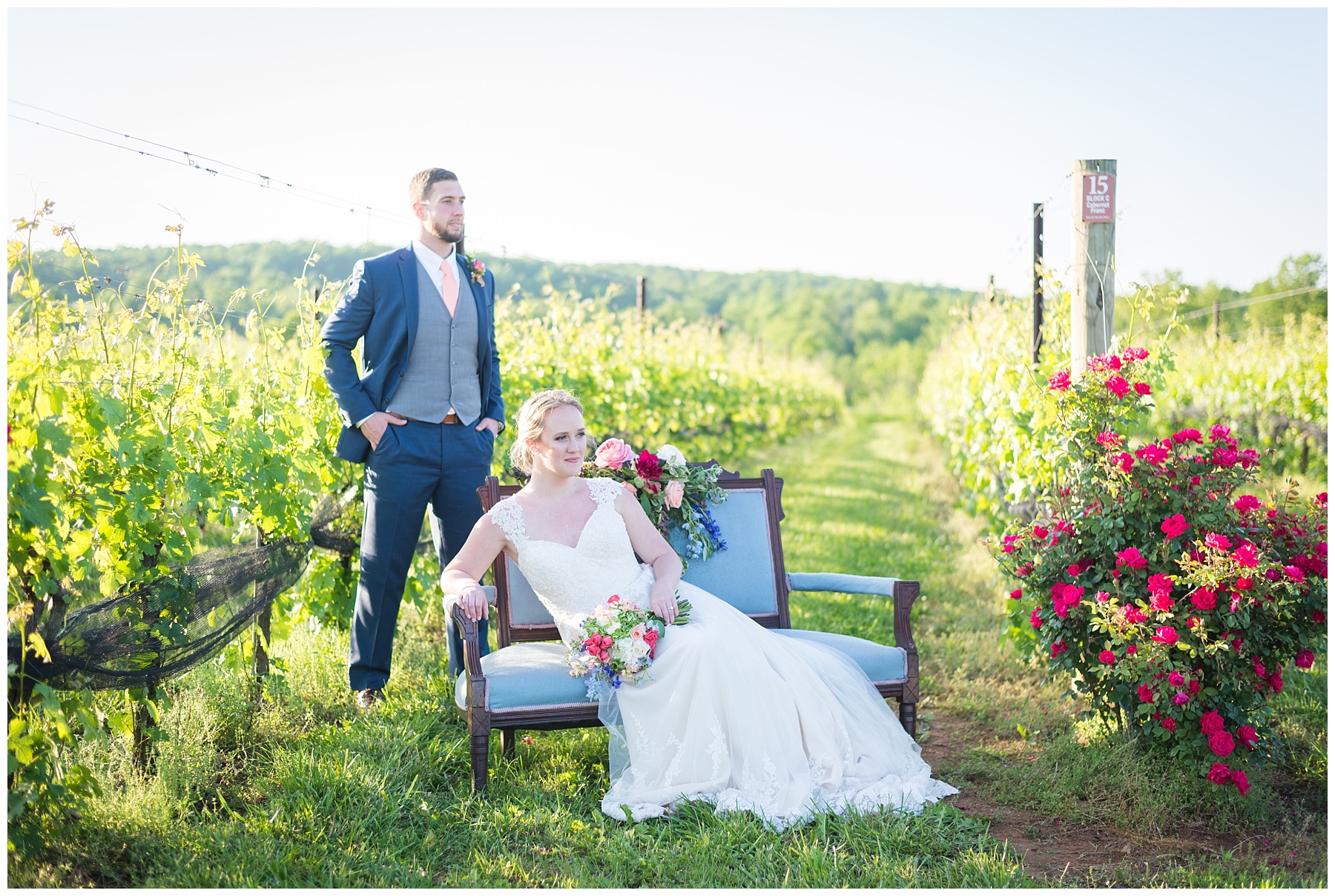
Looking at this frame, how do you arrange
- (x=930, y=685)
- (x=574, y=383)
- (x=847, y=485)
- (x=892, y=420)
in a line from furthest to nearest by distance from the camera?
(x=892, y=420), (x=847, y=485), (x=574, y=383), (x=930, y=685)

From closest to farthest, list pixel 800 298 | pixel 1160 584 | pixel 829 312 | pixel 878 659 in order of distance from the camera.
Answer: pixel 1160 584 < pixel 878 659 < pixel 829 312 < pixel 800 298

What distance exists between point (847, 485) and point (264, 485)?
9272mm

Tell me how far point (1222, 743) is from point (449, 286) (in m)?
3.03

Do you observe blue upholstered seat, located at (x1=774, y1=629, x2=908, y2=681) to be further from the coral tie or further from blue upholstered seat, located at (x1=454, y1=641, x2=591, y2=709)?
the coral tie

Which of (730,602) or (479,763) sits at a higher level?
(730,602)

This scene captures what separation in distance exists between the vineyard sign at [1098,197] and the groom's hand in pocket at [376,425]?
9.82ft

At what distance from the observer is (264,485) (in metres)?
3.39

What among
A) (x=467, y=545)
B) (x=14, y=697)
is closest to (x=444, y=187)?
(x=467, y=545)

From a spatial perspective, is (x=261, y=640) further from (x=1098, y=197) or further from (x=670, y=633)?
(x=1098, y=197)

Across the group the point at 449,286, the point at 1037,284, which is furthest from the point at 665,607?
the point at 1037,284

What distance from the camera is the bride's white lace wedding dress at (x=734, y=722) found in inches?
118

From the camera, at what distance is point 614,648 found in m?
3.05

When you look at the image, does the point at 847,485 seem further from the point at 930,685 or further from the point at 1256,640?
the point at 1256,640

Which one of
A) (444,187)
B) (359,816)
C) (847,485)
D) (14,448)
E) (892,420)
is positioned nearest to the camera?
(14,448)
